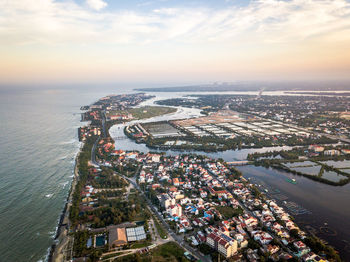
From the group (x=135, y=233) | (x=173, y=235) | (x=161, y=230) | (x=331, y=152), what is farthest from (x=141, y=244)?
(x=331, y=152)

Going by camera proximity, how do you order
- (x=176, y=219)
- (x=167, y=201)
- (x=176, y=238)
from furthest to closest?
(x=167, y=201) < (x=176, y=219) < (x=176, y=238)

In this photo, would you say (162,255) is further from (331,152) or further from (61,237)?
(331,152)

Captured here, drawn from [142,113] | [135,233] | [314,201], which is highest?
[142,113]

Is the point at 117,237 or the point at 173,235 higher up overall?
the point at 117,237

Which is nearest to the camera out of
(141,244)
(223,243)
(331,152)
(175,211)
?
(223,243)

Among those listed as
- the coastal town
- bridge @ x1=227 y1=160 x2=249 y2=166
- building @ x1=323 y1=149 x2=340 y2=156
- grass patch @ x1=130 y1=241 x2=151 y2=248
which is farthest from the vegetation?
building @ x1=323 y1=149 x2=340 y2=156

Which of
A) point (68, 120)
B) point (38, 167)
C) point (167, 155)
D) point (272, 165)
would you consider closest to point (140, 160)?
point (167, 155)
